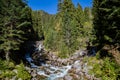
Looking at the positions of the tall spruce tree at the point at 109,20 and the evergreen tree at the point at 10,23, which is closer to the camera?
the tall spruce tree at the point at 109,20

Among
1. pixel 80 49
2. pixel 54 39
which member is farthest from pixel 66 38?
pixel 54 39

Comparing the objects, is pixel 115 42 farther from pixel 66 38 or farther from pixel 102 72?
pixel 66 38

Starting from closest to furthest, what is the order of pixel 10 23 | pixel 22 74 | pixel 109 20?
pixel 109 20
pixel 22 74
pixel 10 23

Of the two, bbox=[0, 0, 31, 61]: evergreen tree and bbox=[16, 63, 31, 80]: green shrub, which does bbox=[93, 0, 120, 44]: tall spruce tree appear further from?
bbox=[16, 63, 31, 80]: green shrub

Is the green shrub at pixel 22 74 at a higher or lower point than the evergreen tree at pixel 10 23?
lower

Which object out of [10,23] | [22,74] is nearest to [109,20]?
[22,74]

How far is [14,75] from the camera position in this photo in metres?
28.1

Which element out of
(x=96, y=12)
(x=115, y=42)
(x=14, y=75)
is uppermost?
(x=96, y=12)

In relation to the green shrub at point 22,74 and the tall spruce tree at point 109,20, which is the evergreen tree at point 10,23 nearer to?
the green shrub at point 22,74

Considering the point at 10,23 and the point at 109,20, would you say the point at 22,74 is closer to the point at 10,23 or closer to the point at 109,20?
the point at 10,23

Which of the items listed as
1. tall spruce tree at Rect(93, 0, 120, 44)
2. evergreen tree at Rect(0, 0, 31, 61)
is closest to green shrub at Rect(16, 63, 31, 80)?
evergreen tree at Rect(0, 0, 31, 61)

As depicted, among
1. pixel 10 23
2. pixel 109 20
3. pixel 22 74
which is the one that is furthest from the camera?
pixel 10 23

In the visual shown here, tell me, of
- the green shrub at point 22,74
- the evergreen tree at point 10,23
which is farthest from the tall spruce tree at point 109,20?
the green shrub at point 22,74

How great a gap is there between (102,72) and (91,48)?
22226 mm
